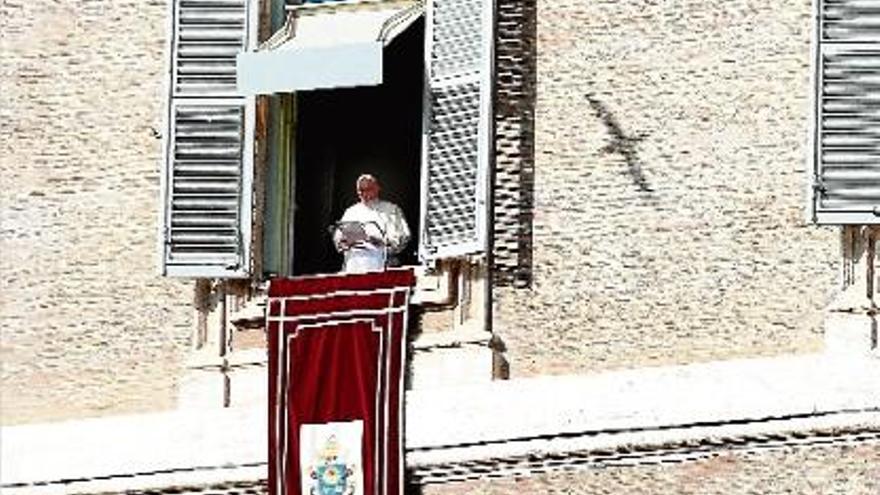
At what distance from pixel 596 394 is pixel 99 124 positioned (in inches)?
175

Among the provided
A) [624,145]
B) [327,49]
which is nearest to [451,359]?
[624,145]

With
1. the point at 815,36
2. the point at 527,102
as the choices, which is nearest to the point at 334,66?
the point at 527,102

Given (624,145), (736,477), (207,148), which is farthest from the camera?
(207,148)

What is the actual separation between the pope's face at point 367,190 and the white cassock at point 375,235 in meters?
0.03

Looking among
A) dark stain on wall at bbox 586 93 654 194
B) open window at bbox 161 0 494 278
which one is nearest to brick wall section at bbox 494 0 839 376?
dark stain on wall at bbox 586 93 654 194

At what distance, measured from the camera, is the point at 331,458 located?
32094 millimetres

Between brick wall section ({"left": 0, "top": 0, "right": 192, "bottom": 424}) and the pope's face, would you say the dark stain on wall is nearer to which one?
the pope's face

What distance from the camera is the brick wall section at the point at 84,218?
33.6m

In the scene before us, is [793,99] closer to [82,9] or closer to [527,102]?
[527,102]

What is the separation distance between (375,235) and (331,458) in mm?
1534

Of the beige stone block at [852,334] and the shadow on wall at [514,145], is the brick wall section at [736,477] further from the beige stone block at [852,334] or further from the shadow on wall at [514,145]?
the shadow on wall at [514,145]

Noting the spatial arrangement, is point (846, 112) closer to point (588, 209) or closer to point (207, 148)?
point (588, 209)

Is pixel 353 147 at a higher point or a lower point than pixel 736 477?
higher

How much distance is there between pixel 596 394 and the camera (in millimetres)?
31297
